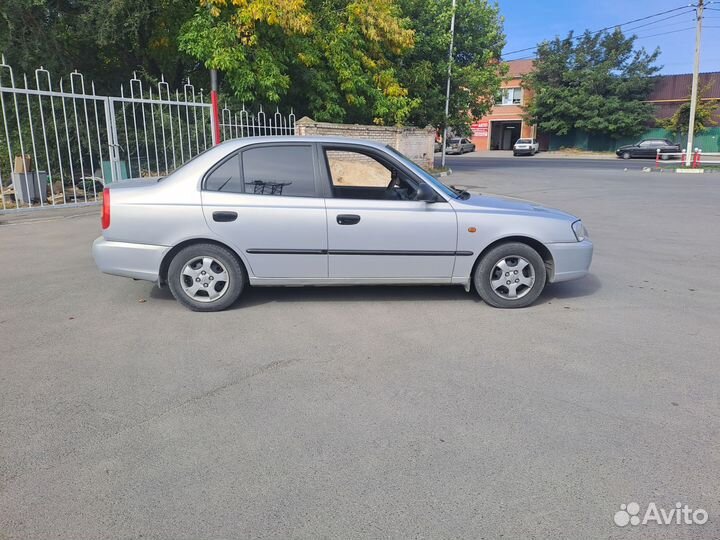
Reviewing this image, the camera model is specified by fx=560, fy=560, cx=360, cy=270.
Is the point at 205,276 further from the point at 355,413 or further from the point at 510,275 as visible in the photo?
the point at 510,275

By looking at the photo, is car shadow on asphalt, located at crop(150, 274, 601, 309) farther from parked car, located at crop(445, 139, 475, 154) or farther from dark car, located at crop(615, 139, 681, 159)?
parked car, located at crop(445, 139, 475, 154)

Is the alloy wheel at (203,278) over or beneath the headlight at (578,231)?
beneath

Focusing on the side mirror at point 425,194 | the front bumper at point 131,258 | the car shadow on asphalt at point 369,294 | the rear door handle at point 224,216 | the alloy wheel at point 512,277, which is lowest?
the car shadow on asphalt at point 369,294

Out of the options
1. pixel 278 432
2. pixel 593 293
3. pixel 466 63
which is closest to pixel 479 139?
pixel 466 63

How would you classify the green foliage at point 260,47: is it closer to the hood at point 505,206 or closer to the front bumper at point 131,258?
the front bumper at point 131,258

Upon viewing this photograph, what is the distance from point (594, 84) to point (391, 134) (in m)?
32.8

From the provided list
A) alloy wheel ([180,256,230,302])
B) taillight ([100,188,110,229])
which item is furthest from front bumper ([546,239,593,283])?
taillight ([100,188,110,229])

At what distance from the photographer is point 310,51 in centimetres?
1600

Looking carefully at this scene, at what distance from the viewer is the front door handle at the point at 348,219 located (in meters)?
5.20

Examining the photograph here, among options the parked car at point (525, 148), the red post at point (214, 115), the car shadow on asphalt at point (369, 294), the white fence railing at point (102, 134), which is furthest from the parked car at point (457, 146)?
the car shadow on asphalt at point (369, 294)

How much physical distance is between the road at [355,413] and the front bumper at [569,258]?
0.35 metres

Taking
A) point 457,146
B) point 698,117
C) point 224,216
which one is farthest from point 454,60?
point 457,146

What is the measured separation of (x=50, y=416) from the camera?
3400 mm

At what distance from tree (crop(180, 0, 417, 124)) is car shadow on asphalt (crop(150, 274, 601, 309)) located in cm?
958
